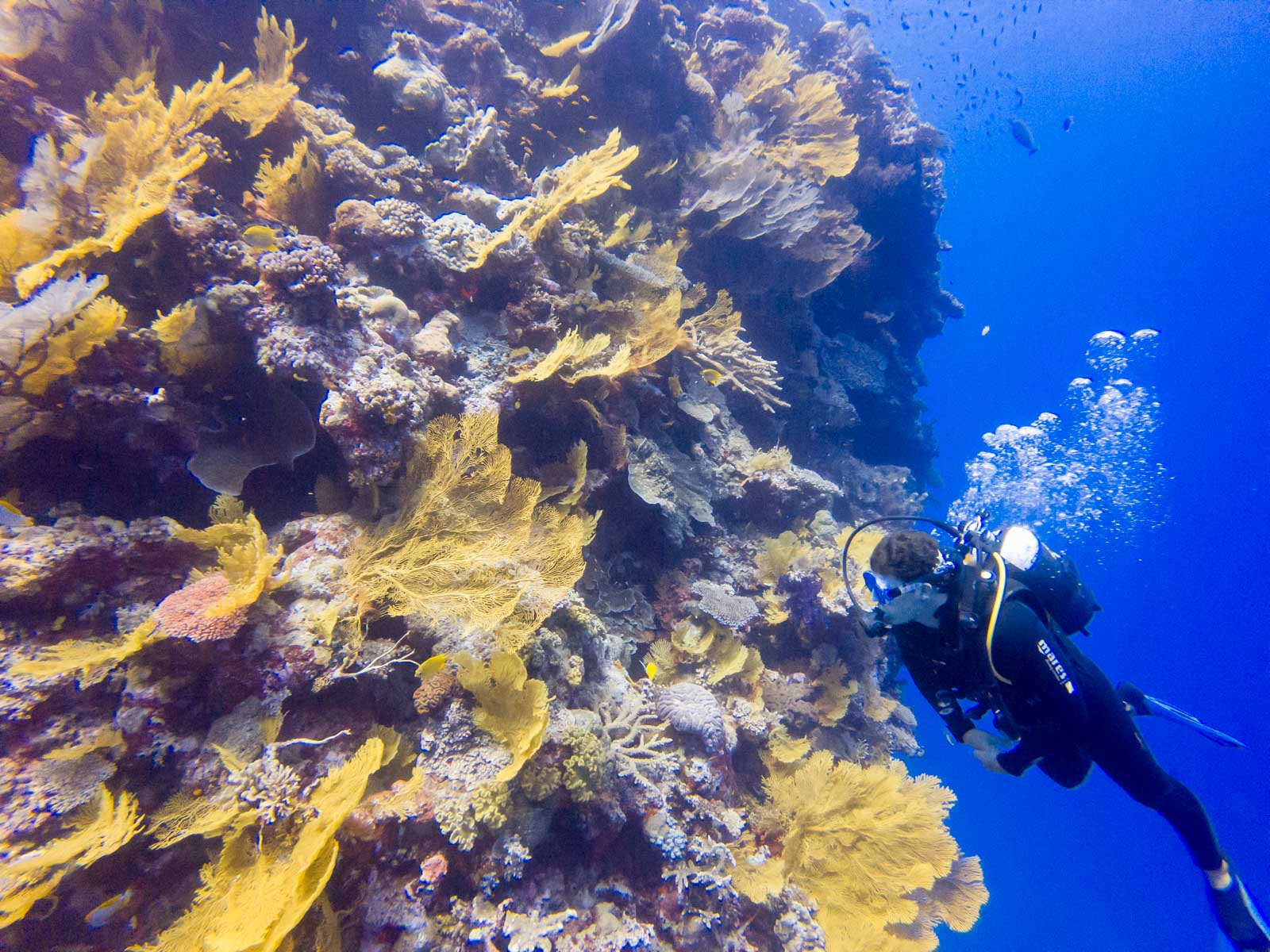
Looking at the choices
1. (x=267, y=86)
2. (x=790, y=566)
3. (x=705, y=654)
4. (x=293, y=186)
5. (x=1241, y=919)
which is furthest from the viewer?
(x=790, y=566)

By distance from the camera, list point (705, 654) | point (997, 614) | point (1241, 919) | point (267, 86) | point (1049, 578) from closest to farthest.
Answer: point (997, 614) → point (1241, 919) → point (1049, 578) → point (267, 86) → point (705, 654)

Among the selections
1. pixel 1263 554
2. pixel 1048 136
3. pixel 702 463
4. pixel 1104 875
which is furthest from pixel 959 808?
pixel 1048 136

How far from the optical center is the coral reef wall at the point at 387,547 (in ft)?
8.28

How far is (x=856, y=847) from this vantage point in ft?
15.3

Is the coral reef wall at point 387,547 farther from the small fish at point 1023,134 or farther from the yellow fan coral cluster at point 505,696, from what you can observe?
the small fish at point 1023,134

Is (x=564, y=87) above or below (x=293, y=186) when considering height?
above

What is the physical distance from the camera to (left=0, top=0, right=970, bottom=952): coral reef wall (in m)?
2.52

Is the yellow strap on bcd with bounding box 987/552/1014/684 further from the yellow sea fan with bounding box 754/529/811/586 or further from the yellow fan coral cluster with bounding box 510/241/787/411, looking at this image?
the yellow fan coral cluster with bounding box 510/241/787/411

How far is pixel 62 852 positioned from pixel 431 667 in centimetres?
152

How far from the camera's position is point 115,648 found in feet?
8.11

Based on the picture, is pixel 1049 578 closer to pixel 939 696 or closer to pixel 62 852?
pixel 939 696

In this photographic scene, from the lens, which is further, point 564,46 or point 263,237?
point 564,46

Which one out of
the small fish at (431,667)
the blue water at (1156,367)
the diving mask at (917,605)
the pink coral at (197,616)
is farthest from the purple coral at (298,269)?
the blue water at (1156,367)

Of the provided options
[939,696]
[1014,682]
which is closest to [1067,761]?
[1014,682]
